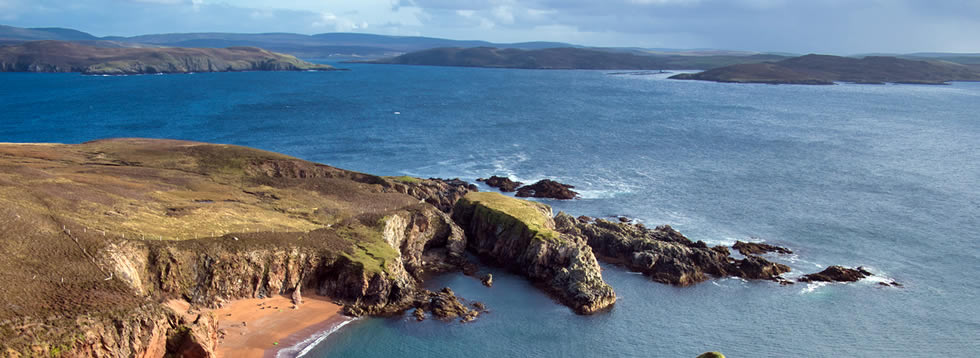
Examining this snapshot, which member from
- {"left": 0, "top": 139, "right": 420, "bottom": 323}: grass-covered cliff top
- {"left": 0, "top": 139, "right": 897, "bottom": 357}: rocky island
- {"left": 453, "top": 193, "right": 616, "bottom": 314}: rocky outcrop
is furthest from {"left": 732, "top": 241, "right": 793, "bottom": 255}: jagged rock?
{"left": 0, "top": 139, "right": 420, "bottom": 323}: grass-covered cliff top

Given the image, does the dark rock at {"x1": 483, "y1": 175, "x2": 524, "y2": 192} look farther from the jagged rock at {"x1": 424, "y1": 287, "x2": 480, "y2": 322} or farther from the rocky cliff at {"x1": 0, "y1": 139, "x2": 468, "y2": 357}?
the jagged rock at {"x1": 424, "y1": 287, "x2": 480, "y2": 322}

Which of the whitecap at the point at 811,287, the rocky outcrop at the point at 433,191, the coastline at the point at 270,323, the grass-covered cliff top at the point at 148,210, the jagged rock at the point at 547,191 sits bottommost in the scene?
the coastline at the point at 270,323

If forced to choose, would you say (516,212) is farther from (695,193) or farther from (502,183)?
(695,193)

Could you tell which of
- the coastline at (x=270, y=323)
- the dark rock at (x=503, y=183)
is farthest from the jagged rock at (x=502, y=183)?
the coastline at (x=270, y=323)

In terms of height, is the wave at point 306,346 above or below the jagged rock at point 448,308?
below

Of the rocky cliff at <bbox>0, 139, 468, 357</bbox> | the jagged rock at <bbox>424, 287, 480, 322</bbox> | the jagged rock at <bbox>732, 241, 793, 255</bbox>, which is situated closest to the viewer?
the rocky cliff at <bbox>0, 139, 468, 357</bbox>

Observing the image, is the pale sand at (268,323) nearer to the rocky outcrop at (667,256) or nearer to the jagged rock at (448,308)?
the jagged rock at (448,308)
